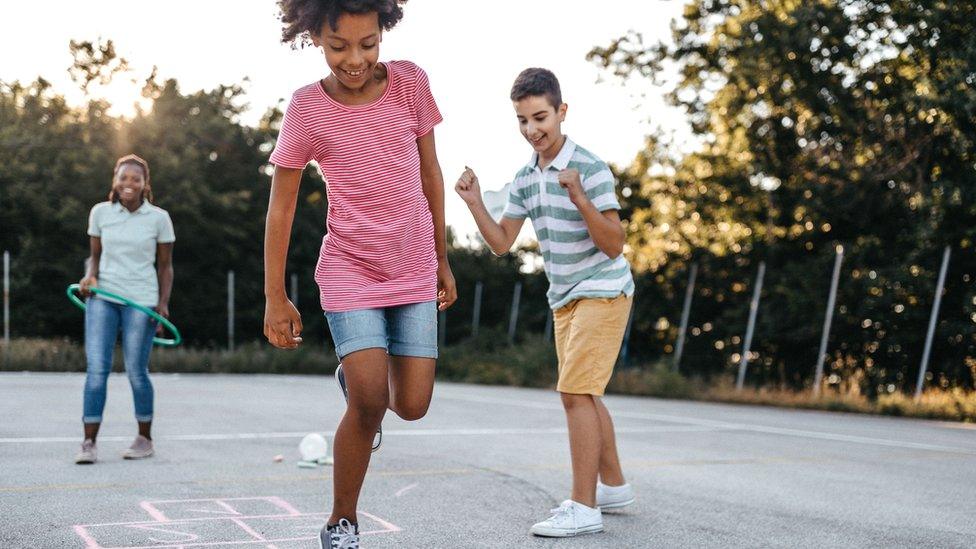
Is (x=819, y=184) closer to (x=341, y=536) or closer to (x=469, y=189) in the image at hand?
(x=469, y=189)

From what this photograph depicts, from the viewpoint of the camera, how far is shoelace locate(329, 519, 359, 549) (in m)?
3.66

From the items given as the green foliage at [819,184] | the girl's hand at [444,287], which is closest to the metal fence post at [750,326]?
the green foliage at [819,184]

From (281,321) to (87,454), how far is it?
10.6ft

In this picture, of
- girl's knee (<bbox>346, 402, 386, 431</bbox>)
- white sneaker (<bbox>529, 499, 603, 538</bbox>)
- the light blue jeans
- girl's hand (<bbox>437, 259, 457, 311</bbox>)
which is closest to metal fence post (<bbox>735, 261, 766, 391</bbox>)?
the light blue jeans

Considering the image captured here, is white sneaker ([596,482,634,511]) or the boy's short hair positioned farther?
white sneaker ([596,482,634,511])

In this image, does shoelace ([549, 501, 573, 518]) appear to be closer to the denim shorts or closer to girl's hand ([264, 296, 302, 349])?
the denim shorts

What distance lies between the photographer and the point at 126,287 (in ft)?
21.1

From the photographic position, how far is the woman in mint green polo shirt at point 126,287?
252 inches

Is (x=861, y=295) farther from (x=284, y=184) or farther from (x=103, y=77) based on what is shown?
(x=103, y=77)

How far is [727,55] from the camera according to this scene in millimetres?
21500

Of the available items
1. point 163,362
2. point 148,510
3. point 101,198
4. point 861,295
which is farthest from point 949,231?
point 101,198

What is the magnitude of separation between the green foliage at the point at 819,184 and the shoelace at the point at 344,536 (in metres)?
15.0

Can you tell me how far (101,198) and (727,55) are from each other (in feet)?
46.0

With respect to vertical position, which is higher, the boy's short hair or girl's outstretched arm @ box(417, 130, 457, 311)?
the boy's short hair
